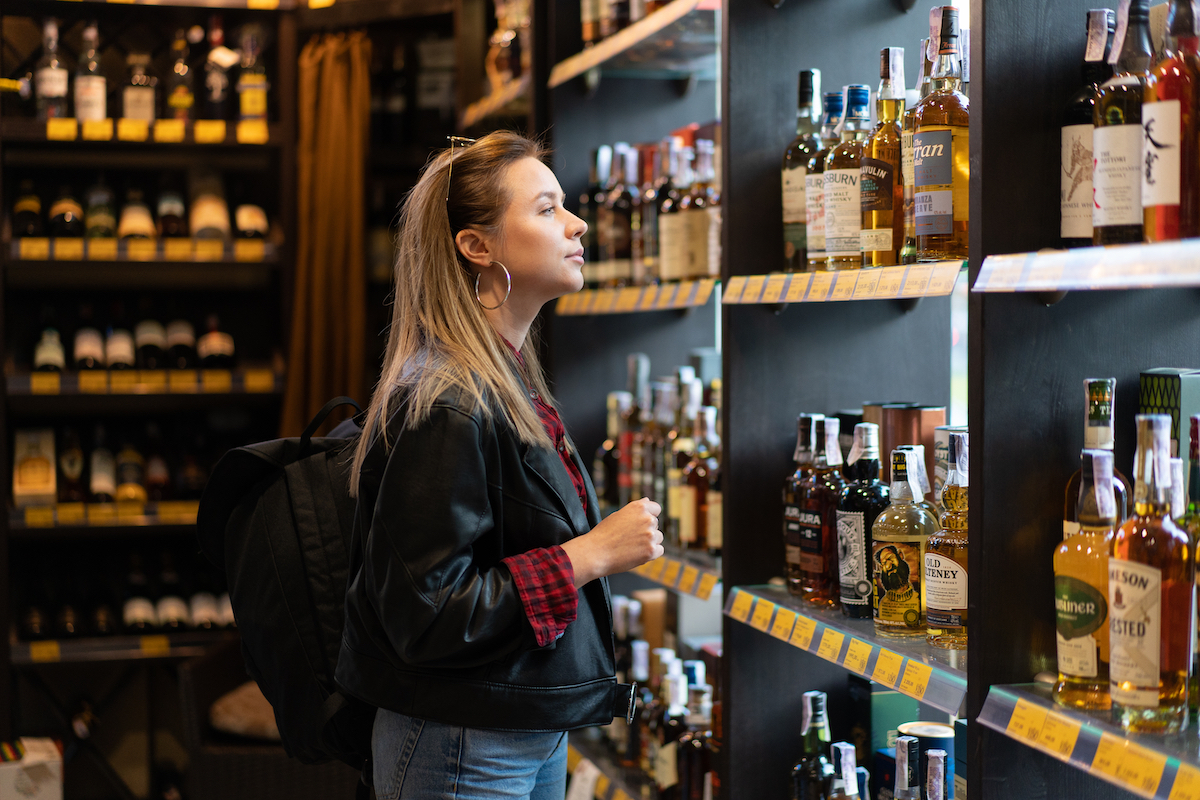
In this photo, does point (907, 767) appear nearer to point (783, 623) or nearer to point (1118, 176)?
point (783, 623)

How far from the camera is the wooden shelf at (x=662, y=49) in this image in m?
2.40

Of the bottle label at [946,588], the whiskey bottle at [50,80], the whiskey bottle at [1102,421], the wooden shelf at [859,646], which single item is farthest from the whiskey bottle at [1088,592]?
the whiskey bottle at [50,80]

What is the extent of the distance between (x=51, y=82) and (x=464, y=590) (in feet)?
10.0

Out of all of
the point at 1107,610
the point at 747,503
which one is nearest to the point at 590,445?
the point at 747,503

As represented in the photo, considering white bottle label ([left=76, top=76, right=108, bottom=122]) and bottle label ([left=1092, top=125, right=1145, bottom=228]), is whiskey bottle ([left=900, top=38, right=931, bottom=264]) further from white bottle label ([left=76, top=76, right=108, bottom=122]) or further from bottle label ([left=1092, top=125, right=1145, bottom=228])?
white bottle label ([left=76, top=76, right=108, bottom=122])

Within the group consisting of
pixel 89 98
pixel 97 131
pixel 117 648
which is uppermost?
pixel 89 98

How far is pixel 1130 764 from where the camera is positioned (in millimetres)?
1185

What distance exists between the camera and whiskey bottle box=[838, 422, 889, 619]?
1859mm

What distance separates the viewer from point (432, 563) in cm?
147

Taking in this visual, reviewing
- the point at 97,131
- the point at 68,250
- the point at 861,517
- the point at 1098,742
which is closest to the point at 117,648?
the point at 68,250

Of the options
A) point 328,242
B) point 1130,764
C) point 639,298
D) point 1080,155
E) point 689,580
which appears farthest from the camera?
point 328,242

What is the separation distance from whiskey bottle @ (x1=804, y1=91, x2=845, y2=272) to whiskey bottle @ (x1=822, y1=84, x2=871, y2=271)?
0.05 m

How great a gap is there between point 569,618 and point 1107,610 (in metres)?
0.69

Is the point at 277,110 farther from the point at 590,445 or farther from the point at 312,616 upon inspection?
the point at 312,616
